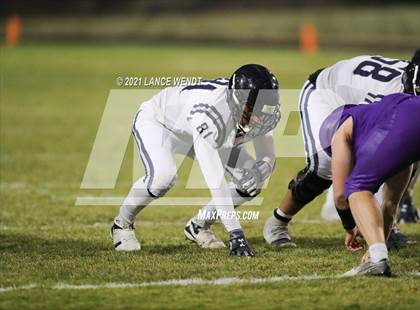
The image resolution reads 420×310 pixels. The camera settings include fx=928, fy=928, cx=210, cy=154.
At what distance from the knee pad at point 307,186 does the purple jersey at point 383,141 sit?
38.5 inches

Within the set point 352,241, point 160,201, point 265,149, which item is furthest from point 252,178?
point 160,201

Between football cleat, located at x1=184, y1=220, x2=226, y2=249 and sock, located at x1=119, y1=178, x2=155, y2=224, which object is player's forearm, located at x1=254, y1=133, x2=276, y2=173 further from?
sock, located at x1=119, y1=178, x2=155, y2=224

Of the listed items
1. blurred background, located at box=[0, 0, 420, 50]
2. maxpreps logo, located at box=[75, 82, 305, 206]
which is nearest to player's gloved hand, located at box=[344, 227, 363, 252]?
maxpreps logo, located at box=[75, 82, 305, 206]

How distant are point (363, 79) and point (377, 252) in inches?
64.1

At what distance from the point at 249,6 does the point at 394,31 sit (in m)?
7.20

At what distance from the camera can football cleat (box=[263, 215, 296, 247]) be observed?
6348 mm

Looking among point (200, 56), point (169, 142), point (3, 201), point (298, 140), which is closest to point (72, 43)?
point (200, 56)

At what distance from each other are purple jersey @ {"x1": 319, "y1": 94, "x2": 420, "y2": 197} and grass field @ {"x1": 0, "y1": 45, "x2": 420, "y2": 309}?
567 mm

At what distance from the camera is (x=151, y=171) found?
6004 mm

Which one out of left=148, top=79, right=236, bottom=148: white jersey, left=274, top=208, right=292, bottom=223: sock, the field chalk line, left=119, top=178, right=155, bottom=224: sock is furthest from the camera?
left=274, top=208, right=292, bottom=223: sock

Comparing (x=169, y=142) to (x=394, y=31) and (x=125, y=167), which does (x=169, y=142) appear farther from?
(x=394, y=31)

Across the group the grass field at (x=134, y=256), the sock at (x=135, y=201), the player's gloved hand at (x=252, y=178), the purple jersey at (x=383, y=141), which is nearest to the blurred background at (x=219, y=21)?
the grass field at (x=134, y=256)

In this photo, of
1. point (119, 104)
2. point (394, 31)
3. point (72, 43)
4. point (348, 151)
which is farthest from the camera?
point (394, 31)

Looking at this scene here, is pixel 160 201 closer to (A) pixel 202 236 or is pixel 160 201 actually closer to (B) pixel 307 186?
(A) pixel 202 236
